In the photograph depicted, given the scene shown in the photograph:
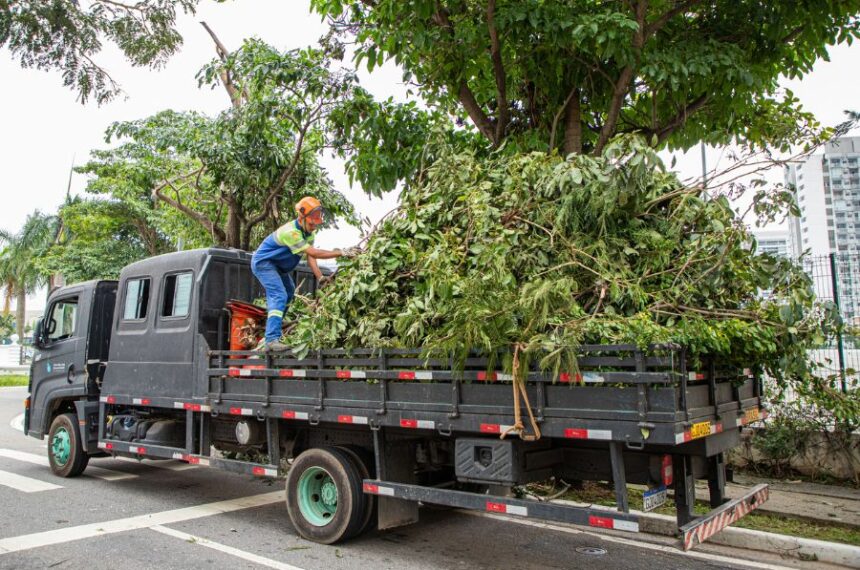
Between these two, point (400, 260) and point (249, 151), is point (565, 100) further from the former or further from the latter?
point (249, 151)

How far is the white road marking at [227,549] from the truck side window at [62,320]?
350 cm

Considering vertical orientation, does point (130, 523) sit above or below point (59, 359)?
below

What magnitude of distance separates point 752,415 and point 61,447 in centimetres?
815

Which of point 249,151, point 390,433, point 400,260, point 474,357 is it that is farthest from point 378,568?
point 249,151

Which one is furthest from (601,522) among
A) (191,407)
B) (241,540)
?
(191,407)

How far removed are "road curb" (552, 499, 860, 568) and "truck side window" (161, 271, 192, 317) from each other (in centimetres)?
434

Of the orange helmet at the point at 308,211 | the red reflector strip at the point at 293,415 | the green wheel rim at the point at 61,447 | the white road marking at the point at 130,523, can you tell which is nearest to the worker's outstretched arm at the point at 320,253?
the orange helmet at the point at 308,211

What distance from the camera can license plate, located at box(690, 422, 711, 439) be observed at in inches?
165

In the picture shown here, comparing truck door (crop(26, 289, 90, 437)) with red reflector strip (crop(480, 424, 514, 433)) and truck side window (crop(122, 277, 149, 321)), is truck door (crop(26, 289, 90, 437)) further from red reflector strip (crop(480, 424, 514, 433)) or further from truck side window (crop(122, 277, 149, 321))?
red reflector strip (crop(480, 424, 514, 433))

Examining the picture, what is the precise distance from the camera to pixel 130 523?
6.61 metres

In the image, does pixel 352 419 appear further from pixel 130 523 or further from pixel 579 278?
pixel 130 523

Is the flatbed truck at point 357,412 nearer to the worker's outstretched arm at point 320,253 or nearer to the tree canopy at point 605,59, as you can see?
the worker's outstretched arm at point 320,253

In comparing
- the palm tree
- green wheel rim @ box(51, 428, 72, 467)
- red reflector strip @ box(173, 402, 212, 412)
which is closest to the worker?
red reflector strip @ box(173, 402, 212, 412)

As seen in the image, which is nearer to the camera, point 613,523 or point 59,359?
point 613,523
